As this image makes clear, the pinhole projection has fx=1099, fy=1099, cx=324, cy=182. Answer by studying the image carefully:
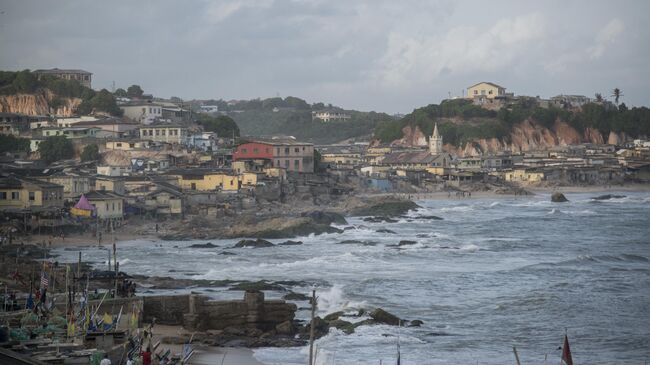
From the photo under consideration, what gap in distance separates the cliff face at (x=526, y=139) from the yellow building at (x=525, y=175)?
71.3 feet

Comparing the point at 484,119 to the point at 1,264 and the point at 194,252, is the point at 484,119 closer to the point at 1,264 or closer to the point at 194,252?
the point at 194,252

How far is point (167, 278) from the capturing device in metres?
34.9

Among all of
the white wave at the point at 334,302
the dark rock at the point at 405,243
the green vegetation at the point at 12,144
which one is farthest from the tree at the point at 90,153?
the white wave at the point at 334,302

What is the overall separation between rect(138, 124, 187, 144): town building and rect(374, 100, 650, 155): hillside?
5149cm

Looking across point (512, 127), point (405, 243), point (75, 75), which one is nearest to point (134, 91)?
point (75, 75)

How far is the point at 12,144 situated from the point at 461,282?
141ft

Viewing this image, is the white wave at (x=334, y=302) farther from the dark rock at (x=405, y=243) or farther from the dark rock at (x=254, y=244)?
the dark rock at (x=405, y=243)

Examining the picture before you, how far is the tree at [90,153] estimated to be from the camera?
6988cm

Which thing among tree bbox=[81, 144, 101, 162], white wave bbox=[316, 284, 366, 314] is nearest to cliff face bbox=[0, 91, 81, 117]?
tree bbox=[81, 144, 101, 162]

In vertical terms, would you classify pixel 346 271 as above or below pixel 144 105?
below

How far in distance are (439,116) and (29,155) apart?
73140 millimetres

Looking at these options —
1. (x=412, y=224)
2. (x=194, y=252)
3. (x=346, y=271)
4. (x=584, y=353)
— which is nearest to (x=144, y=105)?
A: (x=412, y=224)

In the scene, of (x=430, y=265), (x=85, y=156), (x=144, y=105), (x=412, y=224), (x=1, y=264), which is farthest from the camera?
(x=144, y=105)

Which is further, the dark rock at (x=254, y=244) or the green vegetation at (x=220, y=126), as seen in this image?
the green vegetation at (x=220, y=126)
